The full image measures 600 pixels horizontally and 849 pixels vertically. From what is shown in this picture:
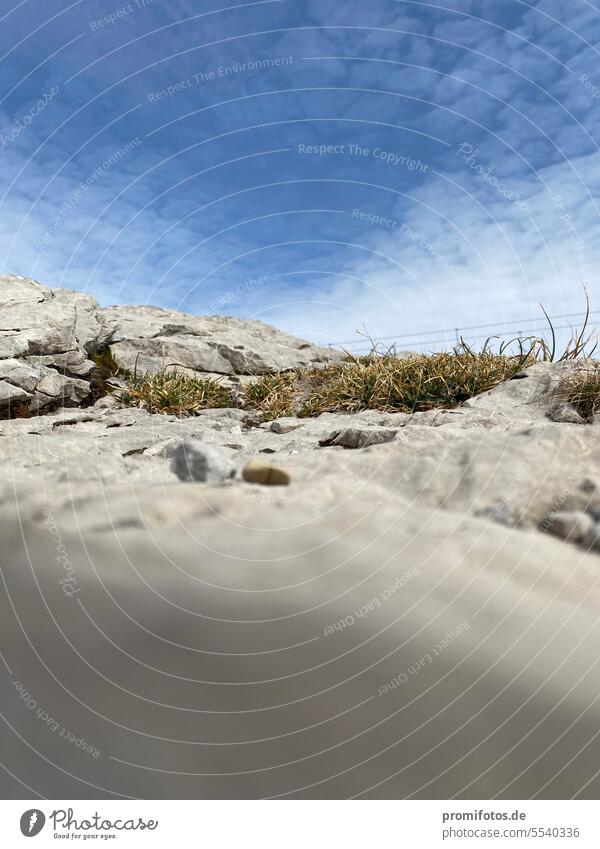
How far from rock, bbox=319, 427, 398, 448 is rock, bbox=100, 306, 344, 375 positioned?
17.6 ft

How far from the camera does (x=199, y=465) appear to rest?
2.48 m

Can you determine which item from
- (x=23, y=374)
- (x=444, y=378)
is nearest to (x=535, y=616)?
(x=444, y=378)

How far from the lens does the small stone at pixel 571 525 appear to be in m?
2.24

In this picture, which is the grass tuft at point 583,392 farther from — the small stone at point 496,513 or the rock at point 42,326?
the rock at point 42,326

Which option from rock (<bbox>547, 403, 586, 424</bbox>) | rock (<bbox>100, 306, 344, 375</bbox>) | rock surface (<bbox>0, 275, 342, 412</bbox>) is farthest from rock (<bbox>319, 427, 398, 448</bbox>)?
rock (<bbox>100, 306, 344, 375</bbox>)

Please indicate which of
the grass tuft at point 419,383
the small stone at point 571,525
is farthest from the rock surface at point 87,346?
the small stone at point 571,525

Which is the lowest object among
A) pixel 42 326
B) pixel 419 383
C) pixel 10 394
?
pixel 10 394

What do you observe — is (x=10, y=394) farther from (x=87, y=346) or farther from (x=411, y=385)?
(x=411, y=385)

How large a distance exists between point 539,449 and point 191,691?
1.90 metres

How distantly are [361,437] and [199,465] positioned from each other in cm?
211

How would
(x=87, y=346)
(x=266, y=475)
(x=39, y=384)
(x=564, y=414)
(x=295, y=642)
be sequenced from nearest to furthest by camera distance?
1. (x=295, y=642)
2. (x=266, y=475)
3. (x=564, y=414)
4. (x=39, y=384)
5. (x=87, y=346)

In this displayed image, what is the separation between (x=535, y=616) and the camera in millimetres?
1746

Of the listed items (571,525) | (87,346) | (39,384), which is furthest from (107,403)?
(571,525)

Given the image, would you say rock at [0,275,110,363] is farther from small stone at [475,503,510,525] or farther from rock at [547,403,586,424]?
small stone at [475,503,510,525]
